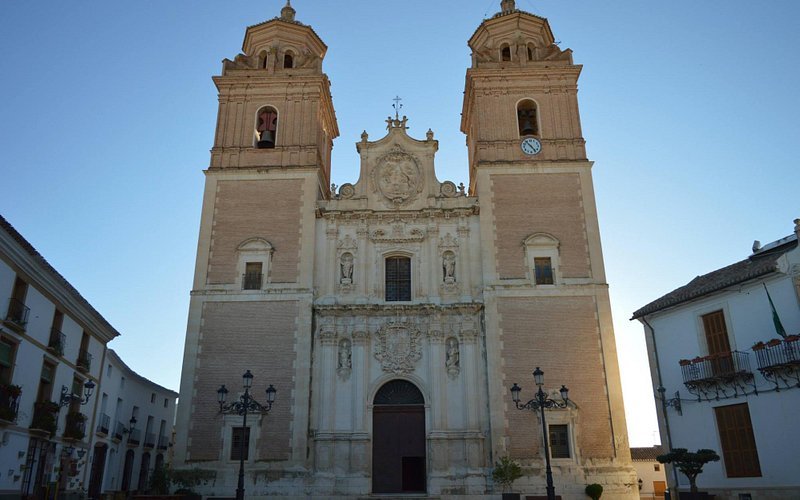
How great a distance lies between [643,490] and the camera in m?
36.4

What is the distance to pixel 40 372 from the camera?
17.9 m

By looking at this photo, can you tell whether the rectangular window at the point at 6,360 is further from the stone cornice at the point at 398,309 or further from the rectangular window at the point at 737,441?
the rectangular window at the point at 737,441

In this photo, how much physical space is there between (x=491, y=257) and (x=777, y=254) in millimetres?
8684

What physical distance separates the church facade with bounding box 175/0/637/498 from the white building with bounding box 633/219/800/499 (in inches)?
92.3

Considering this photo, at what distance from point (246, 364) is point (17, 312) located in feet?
24.5

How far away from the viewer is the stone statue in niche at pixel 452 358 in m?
22.0

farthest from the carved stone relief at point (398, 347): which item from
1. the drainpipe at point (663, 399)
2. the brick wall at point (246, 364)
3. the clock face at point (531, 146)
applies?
the clock face at point (531, 146)

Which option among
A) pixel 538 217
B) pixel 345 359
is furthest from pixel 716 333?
pixel 345 359

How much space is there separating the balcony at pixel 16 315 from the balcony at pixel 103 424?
975 centimetres

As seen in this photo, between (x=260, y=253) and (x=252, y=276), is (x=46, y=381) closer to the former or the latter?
(x=252, y=276)

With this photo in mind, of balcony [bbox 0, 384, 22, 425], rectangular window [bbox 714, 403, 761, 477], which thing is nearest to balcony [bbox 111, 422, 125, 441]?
balcony [bbox 0, 384, 22, 425]

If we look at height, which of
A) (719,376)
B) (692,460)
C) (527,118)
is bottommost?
(692,460)

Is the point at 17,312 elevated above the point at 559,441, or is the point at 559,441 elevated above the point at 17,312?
the point at 17,312

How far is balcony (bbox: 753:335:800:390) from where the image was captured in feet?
51.6
